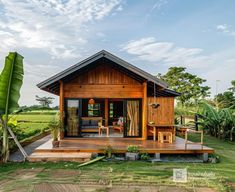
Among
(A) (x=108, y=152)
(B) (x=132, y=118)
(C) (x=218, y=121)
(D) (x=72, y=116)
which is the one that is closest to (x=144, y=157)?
(A) (x=108, y=152)

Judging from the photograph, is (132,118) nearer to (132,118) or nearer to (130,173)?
(132,118)

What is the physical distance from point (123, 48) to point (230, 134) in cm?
1252

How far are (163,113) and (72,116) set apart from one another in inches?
179

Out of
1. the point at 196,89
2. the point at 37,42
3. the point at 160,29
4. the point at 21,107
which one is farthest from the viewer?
the point at 196,89

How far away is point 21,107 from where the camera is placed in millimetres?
8414

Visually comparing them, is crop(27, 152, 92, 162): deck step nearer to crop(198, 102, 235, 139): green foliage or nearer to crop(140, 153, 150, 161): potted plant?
crop(140, 153, 150, 161): potted plant

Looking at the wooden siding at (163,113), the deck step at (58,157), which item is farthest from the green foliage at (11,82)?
the wooden siding at (163,113)

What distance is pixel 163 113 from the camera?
1177cm

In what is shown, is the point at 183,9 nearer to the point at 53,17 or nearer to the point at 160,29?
the point at 160,29

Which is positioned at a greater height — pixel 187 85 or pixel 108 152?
pixel 187 85

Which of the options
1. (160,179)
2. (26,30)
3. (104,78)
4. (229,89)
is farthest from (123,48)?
(229,89)

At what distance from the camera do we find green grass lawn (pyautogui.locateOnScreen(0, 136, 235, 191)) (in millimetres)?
5699

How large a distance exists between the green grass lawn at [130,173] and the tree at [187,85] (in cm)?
3177

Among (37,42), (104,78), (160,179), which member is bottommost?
(160,179)
